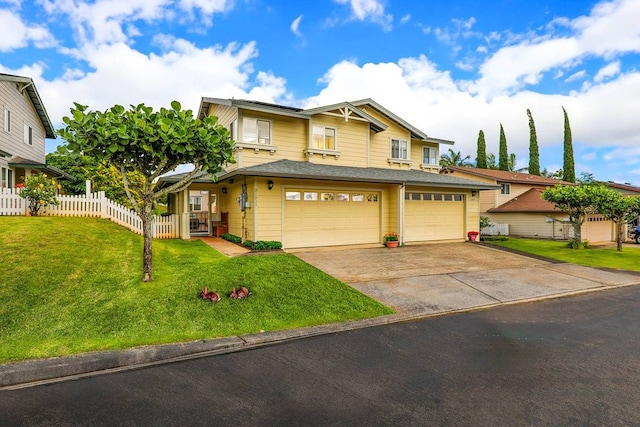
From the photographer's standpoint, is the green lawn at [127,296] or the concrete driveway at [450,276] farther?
the concrete driveway at [450,276]

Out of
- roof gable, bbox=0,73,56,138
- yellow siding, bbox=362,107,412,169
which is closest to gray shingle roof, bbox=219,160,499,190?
yellow siding, bbox=362,107,412,169

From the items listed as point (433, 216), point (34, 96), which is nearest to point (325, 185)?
point (433, 216)

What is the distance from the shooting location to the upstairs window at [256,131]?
14047 mm

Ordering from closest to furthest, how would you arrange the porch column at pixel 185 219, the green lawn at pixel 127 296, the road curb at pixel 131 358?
the road curb at pixel 131 358 < the green lawn at pixel 127 296 < the porch column at pixel 185 219

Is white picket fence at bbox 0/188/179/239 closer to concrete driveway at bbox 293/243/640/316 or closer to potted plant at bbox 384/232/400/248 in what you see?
concrete driveway at bbox 293/243/640/316

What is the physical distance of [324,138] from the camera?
627 inches

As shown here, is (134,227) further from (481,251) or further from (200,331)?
(481,251)

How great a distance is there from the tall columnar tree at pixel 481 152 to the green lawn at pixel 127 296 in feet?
135

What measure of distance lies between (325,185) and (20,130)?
1825 cm

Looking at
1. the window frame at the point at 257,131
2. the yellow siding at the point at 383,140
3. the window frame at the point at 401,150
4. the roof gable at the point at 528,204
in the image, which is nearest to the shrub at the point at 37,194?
the window frame at the point at 257,131

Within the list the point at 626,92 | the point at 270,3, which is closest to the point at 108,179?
the point at 270,3

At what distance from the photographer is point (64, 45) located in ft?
48.7

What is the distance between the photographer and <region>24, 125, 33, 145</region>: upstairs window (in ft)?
62.0

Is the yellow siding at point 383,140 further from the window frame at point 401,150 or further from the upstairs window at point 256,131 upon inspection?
the upstairs window at point 256,131
